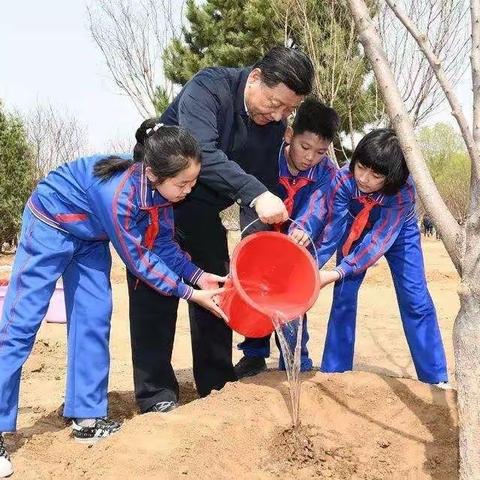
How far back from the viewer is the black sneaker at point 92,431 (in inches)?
114

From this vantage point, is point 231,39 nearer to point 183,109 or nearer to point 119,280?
point 119,280

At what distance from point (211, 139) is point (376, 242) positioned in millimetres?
1067

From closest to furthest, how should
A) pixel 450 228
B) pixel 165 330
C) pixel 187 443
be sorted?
1. pixel 450 228
2. pixel 187 443
3. pixel 165 330

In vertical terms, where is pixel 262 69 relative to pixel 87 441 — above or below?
above

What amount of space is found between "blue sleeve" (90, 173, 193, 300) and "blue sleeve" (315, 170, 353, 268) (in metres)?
0.91

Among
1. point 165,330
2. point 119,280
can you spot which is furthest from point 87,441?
point 119,280

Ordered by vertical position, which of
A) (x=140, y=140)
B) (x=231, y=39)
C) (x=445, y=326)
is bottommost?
(x=445, y=326)

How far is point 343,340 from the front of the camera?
3701 mm

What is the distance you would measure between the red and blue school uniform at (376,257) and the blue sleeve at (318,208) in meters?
0.03

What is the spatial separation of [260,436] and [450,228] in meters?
1.10

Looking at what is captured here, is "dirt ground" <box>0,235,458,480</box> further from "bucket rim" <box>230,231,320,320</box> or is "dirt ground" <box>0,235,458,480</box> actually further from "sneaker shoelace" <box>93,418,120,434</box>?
"bucket rim" <box>230,231,320,320</box>

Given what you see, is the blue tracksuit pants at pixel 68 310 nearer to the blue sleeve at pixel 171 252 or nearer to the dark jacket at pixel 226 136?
the blue sleeve at pixel 171 252

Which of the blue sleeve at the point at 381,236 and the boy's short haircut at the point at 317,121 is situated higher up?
the boy's short haircut at the point at 317,121

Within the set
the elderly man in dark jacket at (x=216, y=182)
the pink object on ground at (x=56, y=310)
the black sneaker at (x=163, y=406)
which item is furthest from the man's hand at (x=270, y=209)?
the pink object on ground at (x=56, y=310)
